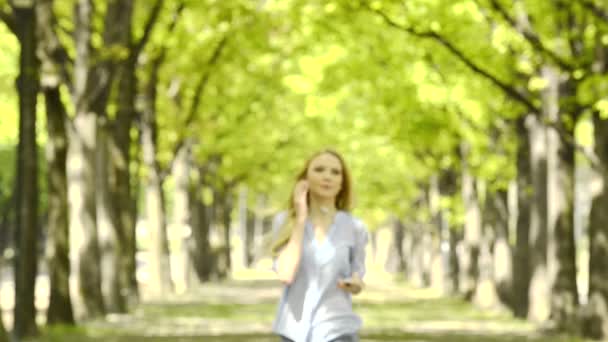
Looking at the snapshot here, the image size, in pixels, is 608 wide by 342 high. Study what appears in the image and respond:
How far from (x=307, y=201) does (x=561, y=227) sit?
16.6 meters

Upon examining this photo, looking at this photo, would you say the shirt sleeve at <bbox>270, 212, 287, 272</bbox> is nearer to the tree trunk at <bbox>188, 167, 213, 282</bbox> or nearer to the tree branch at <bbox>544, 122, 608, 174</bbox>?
Answer: the tree branch at <bbox>544, 122, 608, 174</bbox>

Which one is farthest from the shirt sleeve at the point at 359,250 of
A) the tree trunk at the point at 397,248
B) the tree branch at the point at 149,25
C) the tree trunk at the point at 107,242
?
the tree trunk at the point at 397,248

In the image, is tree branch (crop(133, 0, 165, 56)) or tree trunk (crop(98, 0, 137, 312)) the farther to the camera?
tree trunk (crop(98, 0, 137, 312))

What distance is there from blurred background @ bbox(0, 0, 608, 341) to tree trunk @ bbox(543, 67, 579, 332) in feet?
0.12

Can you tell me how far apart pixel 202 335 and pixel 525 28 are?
679cm

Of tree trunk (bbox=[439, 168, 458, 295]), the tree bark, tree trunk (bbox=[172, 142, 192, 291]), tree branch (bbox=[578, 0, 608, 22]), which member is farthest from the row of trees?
tree trunk (bbox=[172, 142, 192, 291])

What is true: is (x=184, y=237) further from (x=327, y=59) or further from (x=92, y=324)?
A: (x=92, y=324)

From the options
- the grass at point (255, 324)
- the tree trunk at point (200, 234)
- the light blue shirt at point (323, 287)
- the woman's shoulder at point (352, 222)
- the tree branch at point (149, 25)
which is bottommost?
the grass at point (255, 324)

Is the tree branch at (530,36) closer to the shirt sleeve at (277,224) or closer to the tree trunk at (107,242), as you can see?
the tree trunk at (107,242)

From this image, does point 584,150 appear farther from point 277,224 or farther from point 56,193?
point 277,224

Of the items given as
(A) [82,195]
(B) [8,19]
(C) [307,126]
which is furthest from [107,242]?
(C) [307,126]

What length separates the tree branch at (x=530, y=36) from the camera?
20000 mm

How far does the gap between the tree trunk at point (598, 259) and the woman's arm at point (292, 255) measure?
14.5 metres

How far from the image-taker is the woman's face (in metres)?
7.39
